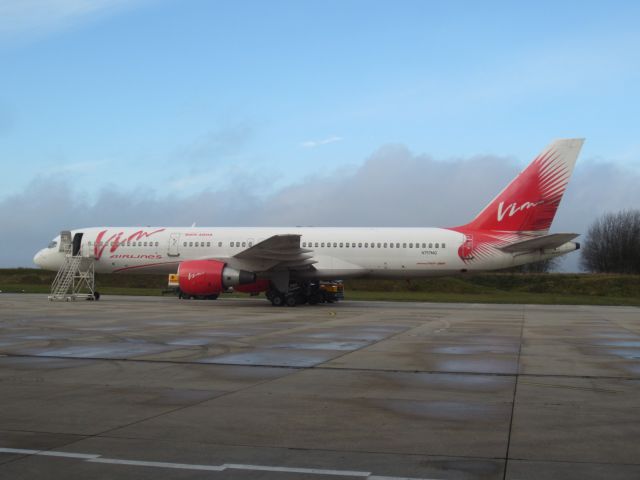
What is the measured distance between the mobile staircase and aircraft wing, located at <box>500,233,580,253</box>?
62.1 feet

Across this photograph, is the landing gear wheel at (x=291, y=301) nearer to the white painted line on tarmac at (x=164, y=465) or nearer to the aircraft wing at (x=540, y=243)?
the aircraft wing at (x=540, y=243)

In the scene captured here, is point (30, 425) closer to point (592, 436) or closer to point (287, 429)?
point (287, 429)

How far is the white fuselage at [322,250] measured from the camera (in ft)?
95.0

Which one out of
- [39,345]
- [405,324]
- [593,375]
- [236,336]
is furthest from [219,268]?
[593,375]

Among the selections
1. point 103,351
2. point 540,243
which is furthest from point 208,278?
point 103,351

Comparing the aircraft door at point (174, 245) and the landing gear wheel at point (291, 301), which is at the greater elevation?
the aircraft door at point (174, 245)

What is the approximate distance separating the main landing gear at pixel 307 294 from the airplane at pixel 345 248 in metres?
0.05

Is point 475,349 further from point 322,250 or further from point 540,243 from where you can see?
point 322,250

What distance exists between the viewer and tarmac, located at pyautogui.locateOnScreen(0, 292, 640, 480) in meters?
5.13

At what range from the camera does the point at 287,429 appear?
6.26m

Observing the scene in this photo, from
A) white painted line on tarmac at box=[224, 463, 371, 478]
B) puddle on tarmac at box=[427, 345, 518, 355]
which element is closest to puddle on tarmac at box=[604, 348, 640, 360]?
puddle on tarmac at box=[427, 345, 518, 355]

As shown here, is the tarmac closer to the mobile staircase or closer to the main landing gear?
the main landing gear

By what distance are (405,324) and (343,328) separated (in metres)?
2.36

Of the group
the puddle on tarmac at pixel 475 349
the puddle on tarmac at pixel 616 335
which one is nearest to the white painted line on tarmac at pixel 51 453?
the puddle on tarmac at pixel 475 349
